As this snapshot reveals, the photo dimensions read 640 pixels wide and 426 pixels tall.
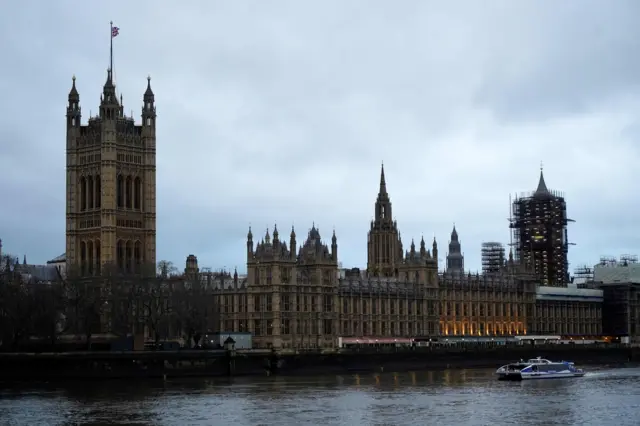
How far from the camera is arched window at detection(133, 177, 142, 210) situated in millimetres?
184625

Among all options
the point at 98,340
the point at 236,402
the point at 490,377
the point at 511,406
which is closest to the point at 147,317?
the point at 98,340

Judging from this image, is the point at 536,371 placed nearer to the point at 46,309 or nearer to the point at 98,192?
the point at 46,309

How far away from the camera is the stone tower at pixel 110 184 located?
18012 centimetres

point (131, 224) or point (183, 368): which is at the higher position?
point (131, 224)

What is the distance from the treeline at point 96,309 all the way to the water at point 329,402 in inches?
701

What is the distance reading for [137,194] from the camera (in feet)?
608

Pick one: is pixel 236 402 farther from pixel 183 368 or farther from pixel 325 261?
pixel 325 261

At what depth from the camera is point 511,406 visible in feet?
307

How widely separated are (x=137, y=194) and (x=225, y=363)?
184 feet

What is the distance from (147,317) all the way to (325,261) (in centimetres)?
3422

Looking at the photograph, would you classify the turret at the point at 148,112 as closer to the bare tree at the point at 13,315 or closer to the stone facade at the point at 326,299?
the stone facade at the point at 326,299

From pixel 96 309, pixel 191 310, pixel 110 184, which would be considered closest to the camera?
pixel 191 310

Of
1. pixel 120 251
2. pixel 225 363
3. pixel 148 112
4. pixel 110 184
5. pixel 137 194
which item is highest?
pixel 148 112

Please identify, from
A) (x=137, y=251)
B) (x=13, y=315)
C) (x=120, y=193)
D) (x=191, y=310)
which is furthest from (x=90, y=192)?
(x=13, y=315)
